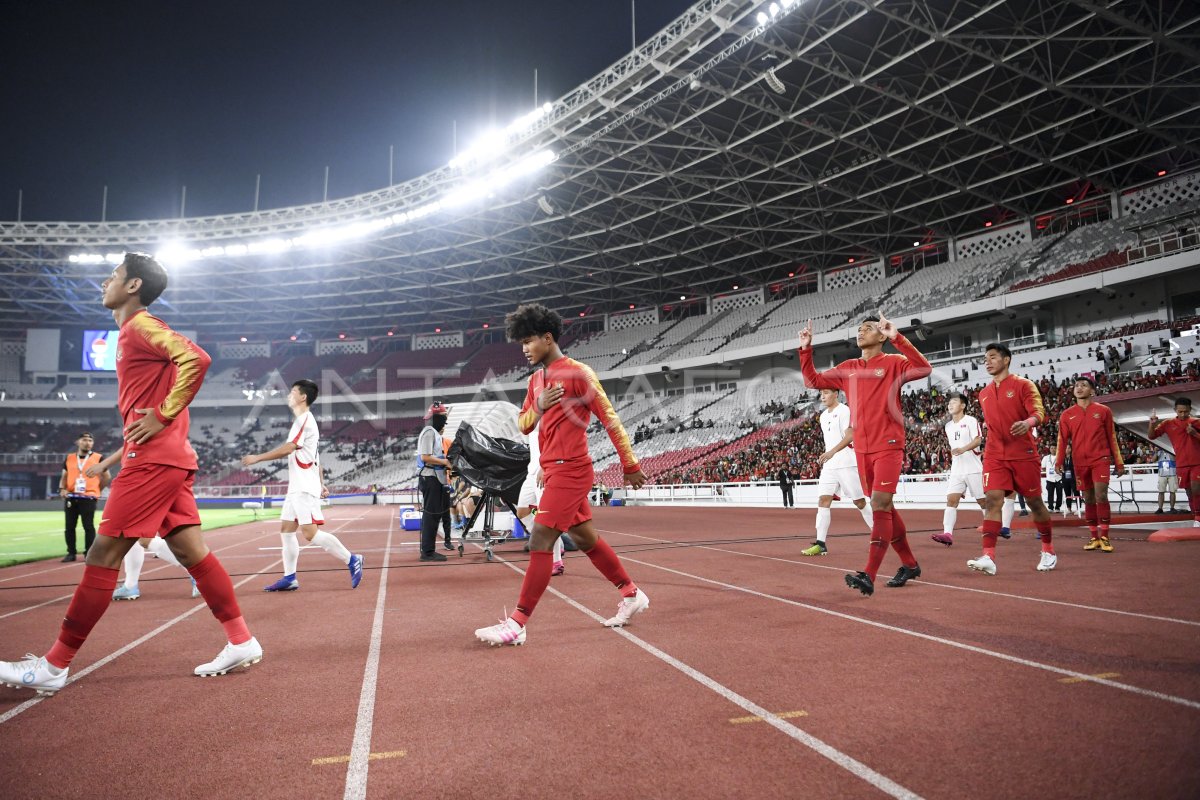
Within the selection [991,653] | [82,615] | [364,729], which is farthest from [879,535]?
[82,615]

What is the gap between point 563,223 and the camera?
35.7m

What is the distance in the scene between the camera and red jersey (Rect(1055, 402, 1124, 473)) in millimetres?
8055

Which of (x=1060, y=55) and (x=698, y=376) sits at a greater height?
(x=1060, y=55)

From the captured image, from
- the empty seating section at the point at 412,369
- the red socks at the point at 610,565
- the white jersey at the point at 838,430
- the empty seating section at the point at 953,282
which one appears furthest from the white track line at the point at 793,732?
the empty seating section at the point at 412,369

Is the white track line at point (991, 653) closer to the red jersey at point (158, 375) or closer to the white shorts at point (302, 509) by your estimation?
the white shorts at point (302, 509)

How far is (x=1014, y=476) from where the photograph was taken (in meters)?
6.66

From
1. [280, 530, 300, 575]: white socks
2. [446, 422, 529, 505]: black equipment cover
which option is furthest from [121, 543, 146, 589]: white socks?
[446, 422, 529, 505]: black equipment cover

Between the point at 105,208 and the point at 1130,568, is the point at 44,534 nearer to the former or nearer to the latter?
the point at 1130,568

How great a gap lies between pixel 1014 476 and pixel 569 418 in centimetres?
499

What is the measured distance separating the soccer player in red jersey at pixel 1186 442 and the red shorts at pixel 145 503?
40.1 feet

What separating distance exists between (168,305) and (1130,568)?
5778 cm

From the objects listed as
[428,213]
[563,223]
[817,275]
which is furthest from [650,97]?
[817,275]

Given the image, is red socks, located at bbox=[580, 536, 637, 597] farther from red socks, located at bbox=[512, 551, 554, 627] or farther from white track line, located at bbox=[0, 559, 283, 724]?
white track line, located at bbox=[0, 559, 283, 724]

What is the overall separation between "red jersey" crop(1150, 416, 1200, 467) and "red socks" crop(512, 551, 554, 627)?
1022 centimetres
